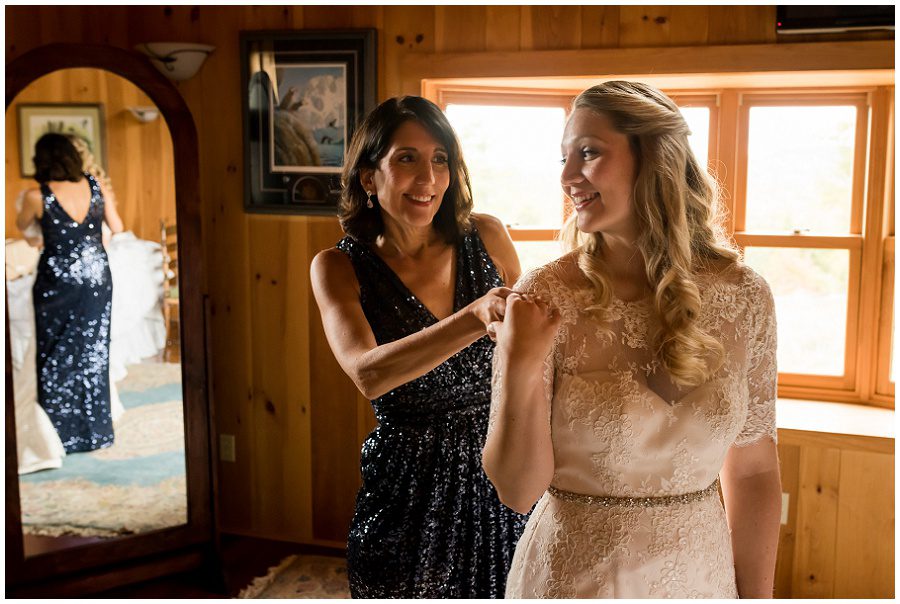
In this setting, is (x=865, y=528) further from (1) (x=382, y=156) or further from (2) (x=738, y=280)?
(1) (x=382, y=156)

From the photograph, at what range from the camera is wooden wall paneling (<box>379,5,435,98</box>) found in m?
2.89

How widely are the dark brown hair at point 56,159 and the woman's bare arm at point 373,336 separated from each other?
1.22 meters

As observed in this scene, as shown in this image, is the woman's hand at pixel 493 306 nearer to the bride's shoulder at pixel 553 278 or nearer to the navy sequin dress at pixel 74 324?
the bride's shoulder at pixel 553 278

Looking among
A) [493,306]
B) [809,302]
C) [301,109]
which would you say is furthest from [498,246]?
[809,302]

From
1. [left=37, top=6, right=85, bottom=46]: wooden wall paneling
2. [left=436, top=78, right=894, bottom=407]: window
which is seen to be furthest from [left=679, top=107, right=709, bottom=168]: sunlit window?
[left=37, top=6, right=85, bottom=46]: wooden wall paneling

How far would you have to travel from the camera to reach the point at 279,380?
3.26m

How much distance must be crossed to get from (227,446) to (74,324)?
90 centimetres

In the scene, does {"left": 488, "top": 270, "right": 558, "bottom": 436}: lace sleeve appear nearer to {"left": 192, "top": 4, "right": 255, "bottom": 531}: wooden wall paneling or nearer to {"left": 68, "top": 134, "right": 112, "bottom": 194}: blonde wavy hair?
{"left": 68, "top": 134, "right": 112, "bottom": 194}: blonde wavy hair

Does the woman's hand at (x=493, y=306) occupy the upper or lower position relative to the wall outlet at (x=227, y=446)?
upper

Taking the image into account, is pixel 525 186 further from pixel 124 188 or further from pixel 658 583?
pixel 658 583

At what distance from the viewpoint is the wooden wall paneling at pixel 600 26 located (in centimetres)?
272

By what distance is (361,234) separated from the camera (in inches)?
76.0

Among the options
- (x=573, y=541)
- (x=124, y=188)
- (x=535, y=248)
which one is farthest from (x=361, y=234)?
(x=535, y=248)

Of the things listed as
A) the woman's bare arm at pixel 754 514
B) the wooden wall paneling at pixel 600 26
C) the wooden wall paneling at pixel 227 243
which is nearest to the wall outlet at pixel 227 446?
the wooden wall paneling at pixel 227 243
